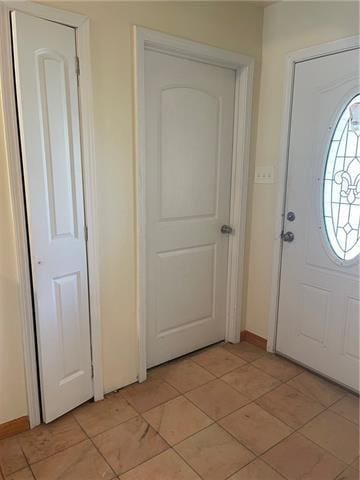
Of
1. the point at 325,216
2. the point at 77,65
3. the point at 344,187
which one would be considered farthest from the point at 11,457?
the point at 344,187

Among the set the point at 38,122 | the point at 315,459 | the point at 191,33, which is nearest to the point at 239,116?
the point at 191,33

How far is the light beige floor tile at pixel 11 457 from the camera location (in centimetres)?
164

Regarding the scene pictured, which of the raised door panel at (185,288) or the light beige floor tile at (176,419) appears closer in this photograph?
the light beige floor tile at (176,419)

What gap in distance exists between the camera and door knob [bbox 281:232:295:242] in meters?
2.44

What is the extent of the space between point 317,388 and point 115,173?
1.85 metres

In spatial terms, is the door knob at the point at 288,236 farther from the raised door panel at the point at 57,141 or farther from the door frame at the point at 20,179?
the raised door panel at the point at 57,141

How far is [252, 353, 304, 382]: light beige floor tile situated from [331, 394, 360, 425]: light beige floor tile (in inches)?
13.4

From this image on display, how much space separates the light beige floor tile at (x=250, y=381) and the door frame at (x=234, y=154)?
40cm

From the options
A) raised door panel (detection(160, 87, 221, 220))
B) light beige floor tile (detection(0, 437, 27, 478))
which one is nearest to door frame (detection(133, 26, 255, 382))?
raised door panel (detection(160, 87, 221, 220))

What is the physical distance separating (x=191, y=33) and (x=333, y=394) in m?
2.38

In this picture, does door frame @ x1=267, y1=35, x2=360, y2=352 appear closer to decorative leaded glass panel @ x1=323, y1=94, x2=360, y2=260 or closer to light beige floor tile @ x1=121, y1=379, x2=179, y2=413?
decorative leaded glass panel @ x1=323, y1=94, x2=360, y2=260

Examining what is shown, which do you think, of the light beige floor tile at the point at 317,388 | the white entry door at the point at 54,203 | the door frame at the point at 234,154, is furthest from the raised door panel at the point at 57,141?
the light beige floor tile at the point at 317,388

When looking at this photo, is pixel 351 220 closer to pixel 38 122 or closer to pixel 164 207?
pixel 164 207

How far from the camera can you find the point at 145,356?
2.30 meters
